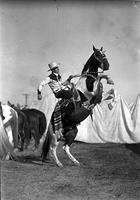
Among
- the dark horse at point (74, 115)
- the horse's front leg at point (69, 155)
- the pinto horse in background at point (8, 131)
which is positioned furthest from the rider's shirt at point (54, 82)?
the horse's front leg at point (69, 155)

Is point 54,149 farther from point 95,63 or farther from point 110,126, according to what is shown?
point 95,63

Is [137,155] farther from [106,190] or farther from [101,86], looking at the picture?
[101,86]

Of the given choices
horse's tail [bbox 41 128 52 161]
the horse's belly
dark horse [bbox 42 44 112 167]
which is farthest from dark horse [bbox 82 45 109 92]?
horse's tail [bbox 41 128 52 161]

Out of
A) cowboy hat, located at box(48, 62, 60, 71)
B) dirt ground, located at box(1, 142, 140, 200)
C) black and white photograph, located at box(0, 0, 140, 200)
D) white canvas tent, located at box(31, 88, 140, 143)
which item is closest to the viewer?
dirt ground, located at box(1, 142, 140, 200)

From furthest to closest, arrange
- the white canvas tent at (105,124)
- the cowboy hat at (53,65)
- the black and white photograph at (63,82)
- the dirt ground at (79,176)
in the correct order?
the white canvas tent at (105,124) → the cowboy hat at (53,65) → the black and white photograph at (63,82) → the dirt ground at (79,176)

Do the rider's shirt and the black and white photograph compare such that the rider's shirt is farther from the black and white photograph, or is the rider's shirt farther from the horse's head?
the horse's head

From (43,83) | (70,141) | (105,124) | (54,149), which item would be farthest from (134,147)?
(43,83)

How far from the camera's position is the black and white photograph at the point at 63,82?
2.26m

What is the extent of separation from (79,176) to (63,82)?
71cm

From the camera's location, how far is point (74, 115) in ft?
8.41

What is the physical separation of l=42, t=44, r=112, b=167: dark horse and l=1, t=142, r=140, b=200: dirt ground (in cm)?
6

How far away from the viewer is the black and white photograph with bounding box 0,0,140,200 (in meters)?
2.26

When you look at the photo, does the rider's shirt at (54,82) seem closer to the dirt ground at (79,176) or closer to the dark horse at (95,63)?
the dark horse at (95,63)

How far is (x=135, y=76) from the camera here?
2326mm
